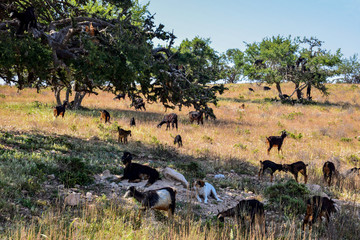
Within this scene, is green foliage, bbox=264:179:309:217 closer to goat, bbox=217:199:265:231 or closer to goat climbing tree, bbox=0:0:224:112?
goat, bbox=217:199:265:231

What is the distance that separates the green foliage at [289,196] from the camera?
6.90m

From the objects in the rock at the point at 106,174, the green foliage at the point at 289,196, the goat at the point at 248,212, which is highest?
the goat at the point at 248,212

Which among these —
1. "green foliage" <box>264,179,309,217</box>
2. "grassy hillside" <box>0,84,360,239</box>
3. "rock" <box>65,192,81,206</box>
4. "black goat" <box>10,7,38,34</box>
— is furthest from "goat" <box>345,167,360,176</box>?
"black goat" <box>10,7,38,34</box>

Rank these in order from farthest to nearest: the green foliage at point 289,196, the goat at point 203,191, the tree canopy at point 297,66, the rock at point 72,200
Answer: the tree canopy at point 297,66 → the goat at point 203,191 → the green foliage at point 289,196 → the rock at point 72,200

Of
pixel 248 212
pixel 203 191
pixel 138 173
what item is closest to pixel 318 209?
pixel 248 212

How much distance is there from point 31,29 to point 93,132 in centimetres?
620

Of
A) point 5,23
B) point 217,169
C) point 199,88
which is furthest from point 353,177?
point 5,23

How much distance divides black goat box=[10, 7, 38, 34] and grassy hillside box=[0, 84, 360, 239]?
356 cm

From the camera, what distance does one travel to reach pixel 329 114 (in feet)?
90.5

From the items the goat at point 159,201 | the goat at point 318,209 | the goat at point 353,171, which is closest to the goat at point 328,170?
the goat at point 353,171

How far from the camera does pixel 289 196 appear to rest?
7.36 meters

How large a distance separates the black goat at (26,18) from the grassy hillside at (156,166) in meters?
3.56

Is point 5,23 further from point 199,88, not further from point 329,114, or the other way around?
point 329,114

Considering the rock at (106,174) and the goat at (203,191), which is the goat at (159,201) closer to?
the goat at (203,191)
